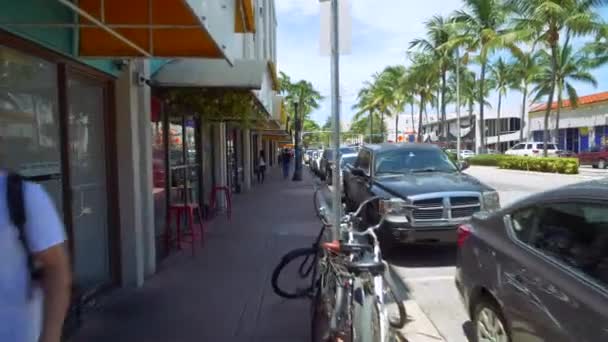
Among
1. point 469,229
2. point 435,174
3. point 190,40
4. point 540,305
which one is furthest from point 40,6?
point 435,174

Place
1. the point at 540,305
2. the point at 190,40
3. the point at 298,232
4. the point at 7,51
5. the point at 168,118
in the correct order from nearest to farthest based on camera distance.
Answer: the point at 540,305
the point at 7,51
the point at 190,40
the point at 168,118
the point at 298,232

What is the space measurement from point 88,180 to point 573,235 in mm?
4575

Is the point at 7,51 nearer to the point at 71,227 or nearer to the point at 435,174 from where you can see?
the point at 71,227

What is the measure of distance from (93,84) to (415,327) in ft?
13.6

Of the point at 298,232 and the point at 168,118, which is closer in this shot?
the point at 168,118

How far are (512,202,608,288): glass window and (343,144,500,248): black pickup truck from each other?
3.03 meters

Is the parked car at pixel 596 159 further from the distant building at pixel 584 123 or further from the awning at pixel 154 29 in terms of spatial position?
the awning at pixel 154 29

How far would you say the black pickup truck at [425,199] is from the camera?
7.46 meters

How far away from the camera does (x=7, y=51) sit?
4070mm

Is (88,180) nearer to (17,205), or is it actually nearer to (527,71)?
(17,205)

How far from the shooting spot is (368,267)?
3387 mm

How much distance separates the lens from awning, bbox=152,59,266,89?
714 cm

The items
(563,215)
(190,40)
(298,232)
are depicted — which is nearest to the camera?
(563,215)

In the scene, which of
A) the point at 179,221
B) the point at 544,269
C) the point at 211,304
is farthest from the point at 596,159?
the point at 544,269
